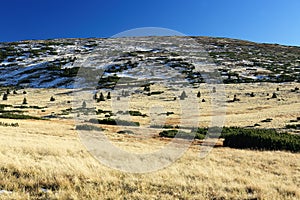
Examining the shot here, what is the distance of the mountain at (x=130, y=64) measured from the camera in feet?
278

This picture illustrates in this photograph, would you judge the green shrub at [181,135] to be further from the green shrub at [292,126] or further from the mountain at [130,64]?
the mountain at [130,64]

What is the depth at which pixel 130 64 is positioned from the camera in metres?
101

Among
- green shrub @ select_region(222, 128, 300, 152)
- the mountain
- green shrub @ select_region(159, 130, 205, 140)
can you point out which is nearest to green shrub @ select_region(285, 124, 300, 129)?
green shrub @ select_region(222, 128, 300, 152)

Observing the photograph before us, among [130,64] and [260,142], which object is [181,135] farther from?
[130,64]

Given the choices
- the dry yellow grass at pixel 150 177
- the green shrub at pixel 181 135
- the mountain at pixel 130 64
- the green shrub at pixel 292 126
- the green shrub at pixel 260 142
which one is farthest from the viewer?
the mountain at pixel 130 64

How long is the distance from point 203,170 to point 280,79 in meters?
71.5

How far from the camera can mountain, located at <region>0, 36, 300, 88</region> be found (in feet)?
278

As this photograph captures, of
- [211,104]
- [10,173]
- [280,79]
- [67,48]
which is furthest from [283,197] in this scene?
[67,48]

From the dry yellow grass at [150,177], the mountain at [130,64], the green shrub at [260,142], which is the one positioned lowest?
the green shrub at [260,142]

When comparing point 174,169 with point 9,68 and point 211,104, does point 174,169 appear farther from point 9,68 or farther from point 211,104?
point 9,68

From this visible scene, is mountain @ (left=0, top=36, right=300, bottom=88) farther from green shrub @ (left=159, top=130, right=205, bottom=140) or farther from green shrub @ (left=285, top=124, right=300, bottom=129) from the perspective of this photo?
green shrub @ (left=159, top=130, right=205, bottom=140)

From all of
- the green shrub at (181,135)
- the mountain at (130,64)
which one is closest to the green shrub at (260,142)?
the green shrub at (181,135)

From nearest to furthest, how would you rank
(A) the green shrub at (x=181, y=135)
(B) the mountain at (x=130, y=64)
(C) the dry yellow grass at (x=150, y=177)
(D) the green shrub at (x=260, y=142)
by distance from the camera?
(C) the dry yellow grass at (x=150, y=177) → (D) the green shrub at (x=260, y=142) → (A) the green shrub at (x=181, y=135) → (B) the mountain at (x=130, y=64)

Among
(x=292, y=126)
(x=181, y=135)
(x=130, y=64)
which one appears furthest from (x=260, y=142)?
(x=130, y=64)
